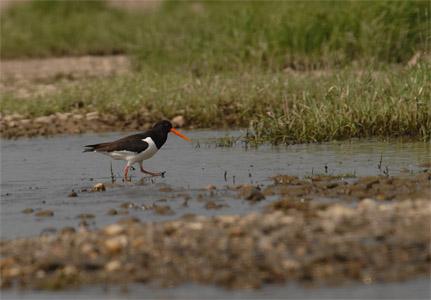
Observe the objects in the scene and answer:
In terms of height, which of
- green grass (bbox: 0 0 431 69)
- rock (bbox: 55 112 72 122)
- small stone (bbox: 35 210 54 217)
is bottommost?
small stone (bbox: 35 210 54 217)

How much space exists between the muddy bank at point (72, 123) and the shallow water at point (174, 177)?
1.53 feet

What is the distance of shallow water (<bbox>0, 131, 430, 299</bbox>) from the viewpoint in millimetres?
→ 5738

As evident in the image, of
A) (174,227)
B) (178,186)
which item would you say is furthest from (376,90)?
(174,227)

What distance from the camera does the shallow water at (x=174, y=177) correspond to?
5.74m

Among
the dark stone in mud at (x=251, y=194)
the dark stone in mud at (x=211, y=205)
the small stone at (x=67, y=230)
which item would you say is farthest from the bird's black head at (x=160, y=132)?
the small stone at (x=67, y=230)

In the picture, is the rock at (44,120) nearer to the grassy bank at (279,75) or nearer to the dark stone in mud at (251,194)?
the grassy bank at (279,75)

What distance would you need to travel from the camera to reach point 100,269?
612cm

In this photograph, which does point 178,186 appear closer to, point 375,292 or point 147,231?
point 147,231

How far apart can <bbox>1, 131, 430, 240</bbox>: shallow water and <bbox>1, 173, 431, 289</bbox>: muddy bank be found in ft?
3.72

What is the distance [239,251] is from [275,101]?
7.94 metres

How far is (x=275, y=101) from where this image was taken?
13.9 metres

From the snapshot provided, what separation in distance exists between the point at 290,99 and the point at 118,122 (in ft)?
10.9

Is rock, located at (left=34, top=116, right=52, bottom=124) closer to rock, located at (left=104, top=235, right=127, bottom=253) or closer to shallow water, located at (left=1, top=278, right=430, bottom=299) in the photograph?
rock, located at (left=104, top=235, right=127, bottom=253)

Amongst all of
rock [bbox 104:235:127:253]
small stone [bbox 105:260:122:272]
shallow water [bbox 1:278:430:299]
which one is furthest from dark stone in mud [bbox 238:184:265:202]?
shallow water [bbox 1:278:430:299]
